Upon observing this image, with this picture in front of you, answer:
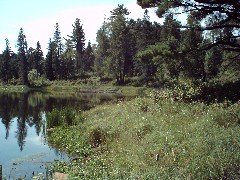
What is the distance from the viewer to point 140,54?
19312mm

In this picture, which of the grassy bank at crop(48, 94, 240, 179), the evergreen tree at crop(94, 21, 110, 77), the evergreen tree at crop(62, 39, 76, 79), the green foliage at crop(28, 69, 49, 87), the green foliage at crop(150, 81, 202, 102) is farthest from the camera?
the evergreen tree at crop(62, 39, 76, 79)

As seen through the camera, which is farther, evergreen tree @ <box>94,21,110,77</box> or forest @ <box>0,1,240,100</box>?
evergreen tree @ <box>94,21,110,77</box>

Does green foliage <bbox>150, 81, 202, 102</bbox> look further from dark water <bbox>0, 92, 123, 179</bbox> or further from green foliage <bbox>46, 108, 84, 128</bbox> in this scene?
dark water <bbox>0, 92, 123, 179</bbox>

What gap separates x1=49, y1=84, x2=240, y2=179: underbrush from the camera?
704 cm

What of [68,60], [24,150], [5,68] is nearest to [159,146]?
[24,150]

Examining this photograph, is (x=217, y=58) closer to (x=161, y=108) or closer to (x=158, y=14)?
(x=158, y=14)

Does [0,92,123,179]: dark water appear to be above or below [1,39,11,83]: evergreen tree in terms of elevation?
below

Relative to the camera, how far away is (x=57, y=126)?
17.6m

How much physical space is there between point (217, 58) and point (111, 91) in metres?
22.3

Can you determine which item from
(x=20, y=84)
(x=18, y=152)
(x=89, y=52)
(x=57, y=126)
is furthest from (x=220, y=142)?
(x=89, y=52)

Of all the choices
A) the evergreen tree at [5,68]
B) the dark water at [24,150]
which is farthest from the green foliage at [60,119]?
the evergreen tree at [5,68]

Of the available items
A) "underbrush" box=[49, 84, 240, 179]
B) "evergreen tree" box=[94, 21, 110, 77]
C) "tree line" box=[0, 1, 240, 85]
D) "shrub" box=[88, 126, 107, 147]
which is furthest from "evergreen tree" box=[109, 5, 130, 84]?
"shrub" box=[88, 126, 107, 147]

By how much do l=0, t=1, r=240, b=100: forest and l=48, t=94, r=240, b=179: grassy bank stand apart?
21.3 feet

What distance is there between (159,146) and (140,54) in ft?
36.2
